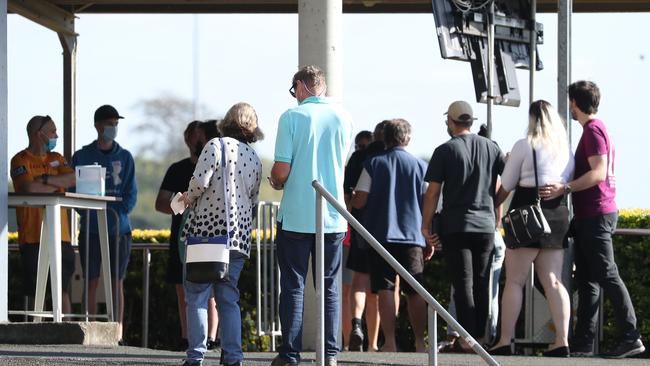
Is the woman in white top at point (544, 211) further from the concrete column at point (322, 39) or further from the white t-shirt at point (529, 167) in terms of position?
the concrete column at point (322, 39)

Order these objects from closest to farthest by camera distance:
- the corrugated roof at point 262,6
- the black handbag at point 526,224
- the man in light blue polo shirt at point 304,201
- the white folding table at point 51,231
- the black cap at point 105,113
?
1. the man in light blue polo shirt at point 304,201
2. the black handbag at point 526,224
3. the white folding table at point 51,231
4. the black cap at point 105,113
5. the corrugated roof at point 262,6

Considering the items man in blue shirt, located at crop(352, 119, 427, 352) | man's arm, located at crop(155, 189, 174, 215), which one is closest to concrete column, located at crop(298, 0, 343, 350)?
man in blue shirt, located at crop(352, 119, 427, 352)

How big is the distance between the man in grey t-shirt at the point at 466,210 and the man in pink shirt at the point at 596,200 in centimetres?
42

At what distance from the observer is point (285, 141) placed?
8.18m

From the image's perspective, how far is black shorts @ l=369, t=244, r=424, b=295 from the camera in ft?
35.6

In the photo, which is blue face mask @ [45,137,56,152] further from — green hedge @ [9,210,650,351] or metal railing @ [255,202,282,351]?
green hedge @ [9,210,650,351]

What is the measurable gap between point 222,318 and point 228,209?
0.62 metres

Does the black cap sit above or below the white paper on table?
above

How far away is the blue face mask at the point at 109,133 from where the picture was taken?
12180 mm

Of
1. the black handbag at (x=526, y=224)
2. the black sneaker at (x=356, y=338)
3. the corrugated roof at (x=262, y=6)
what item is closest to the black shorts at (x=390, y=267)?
the black sneaker at (x=356, y=338)

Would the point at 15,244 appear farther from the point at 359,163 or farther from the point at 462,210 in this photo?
the point at 462,210

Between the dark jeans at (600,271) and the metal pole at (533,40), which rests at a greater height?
the metal pole at (533,40)

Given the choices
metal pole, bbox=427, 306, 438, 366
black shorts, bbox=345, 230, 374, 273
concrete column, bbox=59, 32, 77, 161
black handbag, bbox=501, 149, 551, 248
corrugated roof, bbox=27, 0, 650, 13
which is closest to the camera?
metal pole, bbox=427, 306, 438, 366

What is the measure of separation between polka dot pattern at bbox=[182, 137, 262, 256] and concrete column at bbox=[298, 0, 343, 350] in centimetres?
202
